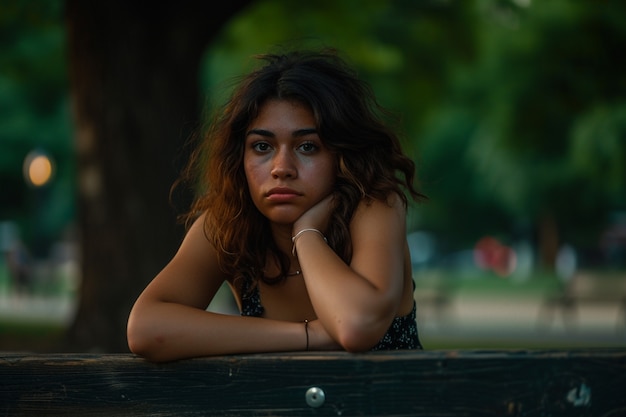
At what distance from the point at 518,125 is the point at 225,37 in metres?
5.18

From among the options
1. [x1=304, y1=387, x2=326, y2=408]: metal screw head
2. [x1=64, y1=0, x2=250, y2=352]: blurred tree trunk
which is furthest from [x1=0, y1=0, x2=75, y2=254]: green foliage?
[x1=304, y1=387, x2=326, y2=408]: metal screw head

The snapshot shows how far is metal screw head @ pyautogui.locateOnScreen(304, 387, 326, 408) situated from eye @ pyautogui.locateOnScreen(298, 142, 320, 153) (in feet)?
3.04

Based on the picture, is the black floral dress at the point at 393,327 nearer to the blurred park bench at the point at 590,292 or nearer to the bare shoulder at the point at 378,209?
the bare shoulder at the point at 378,209

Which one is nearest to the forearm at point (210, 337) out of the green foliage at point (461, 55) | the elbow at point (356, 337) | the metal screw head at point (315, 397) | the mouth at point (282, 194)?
the elbow at point (356, 337)

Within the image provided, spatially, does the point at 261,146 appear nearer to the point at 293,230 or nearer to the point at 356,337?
the point at 293,230

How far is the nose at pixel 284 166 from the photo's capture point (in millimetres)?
2879

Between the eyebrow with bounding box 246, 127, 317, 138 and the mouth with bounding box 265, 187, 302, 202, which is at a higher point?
the eyebrow with bounding box 246, 127, 317, 138

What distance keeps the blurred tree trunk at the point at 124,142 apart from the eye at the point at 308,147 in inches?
297

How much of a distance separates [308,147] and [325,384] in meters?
0.94

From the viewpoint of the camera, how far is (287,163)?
2881 mm

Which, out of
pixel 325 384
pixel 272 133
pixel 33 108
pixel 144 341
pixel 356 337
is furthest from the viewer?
pixel 33 108

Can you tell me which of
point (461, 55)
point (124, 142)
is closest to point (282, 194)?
point (124, 142)

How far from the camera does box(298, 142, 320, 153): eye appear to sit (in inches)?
115

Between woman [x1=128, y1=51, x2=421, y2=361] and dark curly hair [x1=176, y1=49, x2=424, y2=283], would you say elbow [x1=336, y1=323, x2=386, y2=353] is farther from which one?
dark curly hair [x1=176, y1=49, x2=424, y2=283]
